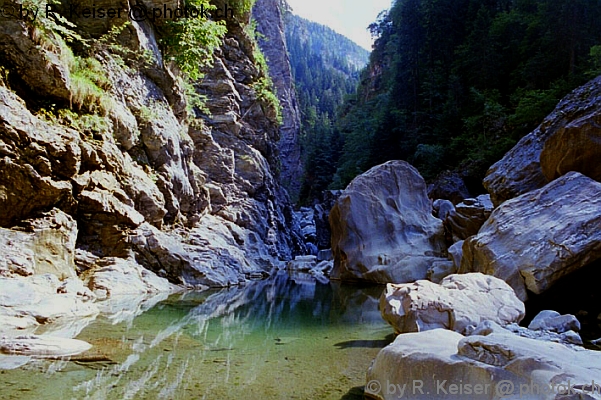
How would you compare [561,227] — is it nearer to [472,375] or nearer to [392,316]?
[392,316]

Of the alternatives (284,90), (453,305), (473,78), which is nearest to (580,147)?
(453,305)

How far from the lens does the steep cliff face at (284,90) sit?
62.5 meters

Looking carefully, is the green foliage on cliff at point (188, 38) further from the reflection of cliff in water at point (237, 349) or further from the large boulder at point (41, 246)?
the reflection of cliff in water at point (237, 349)

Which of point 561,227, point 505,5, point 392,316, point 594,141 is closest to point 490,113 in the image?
point 505,5

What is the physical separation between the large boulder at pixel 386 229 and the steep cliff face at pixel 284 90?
44.2 m

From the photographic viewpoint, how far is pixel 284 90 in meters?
64.7

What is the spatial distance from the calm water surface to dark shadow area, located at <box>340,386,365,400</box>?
0.4 inches

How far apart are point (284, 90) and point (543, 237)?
59498mm

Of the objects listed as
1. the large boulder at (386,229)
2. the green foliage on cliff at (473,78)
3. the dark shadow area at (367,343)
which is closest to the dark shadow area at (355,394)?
the dark shadow area at (367,343)

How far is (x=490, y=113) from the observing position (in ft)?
77.4

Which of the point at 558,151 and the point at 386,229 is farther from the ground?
the point at 558,151

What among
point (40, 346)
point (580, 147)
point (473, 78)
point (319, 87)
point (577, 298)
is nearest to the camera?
point (40, 346)

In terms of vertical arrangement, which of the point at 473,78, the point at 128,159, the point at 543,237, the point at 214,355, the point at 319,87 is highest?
the point at 319,87

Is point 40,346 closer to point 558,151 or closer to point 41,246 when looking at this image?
point 41,246
